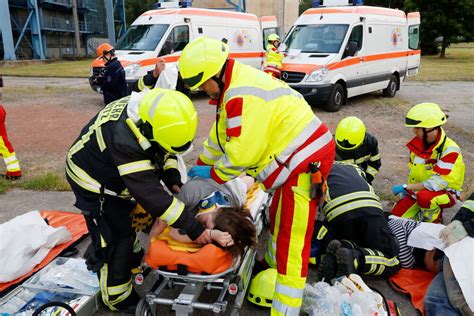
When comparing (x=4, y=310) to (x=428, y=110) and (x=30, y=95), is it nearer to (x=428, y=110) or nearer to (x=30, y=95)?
(x=428, y=110)

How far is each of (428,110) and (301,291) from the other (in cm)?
233

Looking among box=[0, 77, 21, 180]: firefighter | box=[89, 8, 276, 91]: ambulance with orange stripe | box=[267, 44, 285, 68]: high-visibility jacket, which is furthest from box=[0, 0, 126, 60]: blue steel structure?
box=[0, 77, 21, 180]: firefighter

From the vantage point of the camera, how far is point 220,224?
2822 mm

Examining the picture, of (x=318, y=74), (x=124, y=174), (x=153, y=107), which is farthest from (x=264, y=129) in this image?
(x=318, y=74)

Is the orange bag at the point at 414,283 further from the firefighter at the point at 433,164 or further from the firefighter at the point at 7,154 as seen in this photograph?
the firefighter at the point at 7,154

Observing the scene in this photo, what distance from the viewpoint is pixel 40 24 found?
30.3 meters

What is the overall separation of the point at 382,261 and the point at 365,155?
1.55 m

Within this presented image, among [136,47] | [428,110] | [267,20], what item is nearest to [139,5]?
[267,20]

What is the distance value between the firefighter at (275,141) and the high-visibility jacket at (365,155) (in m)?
1.66

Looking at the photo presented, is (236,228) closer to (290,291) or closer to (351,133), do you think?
(290,291)

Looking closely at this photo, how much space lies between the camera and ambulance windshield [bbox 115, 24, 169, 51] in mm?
11195

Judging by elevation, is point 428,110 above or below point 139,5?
below

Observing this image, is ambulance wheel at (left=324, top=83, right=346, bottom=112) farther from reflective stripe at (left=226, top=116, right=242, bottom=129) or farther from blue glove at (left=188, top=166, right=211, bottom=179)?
reflective stripe at (left=226, top=116, right=242, bottom=129)

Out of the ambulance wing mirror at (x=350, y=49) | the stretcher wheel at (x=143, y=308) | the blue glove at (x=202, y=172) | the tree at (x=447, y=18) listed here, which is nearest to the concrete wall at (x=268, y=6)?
the tree at (x=447, y=18)
